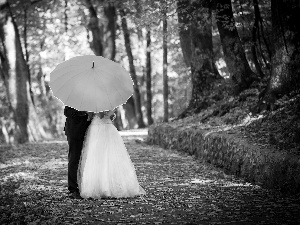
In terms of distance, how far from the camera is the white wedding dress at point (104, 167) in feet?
27.7

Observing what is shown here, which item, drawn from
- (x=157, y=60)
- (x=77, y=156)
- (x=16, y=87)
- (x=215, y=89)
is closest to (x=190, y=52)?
(x=215, y=89)

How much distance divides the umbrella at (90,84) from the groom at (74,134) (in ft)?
1.86

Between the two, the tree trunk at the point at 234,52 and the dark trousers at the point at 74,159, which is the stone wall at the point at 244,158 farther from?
the dark trousers at the point at 74,159

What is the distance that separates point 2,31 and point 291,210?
16857mm

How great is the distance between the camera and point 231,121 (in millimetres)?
13992

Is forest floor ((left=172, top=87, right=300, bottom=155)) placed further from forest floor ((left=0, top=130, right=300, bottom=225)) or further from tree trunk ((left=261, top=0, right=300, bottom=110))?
forest floor ((left=0, top=130, right=300, bottom=225))

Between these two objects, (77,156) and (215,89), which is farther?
(215,89)

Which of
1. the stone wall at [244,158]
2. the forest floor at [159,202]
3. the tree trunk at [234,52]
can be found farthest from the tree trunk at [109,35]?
the forest floor at [159,202]

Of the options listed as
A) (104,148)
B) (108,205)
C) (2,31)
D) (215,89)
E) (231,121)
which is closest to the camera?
(108,205)

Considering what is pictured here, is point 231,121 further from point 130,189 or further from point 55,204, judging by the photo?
point 55,204

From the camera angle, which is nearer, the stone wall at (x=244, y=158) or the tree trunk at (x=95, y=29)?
the stone wall at (x=244, y=158)

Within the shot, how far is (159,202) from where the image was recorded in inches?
317

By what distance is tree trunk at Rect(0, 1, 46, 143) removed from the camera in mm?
21281

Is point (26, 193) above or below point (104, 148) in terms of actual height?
below
